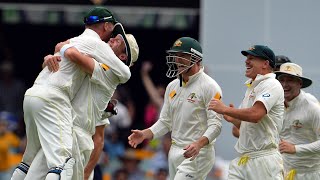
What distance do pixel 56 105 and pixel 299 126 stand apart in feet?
9.81

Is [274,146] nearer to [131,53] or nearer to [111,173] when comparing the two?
[131,53]

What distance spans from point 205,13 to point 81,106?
283 inches

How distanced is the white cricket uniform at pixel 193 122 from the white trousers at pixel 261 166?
480 mm

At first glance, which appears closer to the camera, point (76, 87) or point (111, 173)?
point (76, 87)

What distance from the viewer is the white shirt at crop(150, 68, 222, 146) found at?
10.8 metres

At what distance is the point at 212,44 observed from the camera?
16.9 m

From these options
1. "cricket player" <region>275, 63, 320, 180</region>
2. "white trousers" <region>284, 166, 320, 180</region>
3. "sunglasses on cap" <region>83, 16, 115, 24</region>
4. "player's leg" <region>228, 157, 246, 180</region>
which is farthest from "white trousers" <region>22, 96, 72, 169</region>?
"white trousers" <region>284, 166, 320, 180</region>

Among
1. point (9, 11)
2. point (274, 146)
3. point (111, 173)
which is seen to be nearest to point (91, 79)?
point (274, 146)

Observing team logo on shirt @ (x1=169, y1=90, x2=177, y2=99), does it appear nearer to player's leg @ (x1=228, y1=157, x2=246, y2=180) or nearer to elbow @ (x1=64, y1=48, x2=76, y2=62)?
player's leg @ (x1=228, y1=157, x2=246, y2=180)

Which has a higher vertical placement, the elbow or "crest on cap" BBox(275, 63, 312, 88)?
the elbow

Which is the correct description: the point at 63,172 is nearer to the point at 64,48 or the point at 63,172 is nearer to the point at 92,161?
the point at 64,48

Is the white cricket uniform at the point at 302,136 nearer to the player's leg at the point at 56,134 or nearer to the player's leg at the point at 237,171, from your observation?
the player's leg at the point at 237,171

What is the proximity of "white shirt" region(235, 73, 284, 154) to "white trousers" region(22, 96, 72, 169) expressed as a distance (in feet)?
6.26

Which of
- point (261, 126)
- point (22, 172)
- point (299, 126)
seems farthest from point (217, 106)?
point (22, 172)
